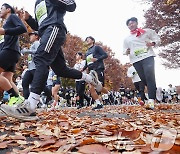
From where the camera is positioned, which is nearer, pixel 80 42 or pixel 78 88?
pixel 78 88

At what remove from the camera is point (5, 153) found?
176cm

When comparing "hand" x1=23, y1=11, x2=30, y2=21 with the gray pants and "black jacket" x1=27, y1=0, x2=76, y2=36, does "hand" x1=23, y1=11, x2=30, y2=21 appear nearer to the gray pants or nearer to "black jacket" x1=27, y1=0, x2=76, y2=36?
"black jacket" x1=27, y1=0, x2=76, y2=36

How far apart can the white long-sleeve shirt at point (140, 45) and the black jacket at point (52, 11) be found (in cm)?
241

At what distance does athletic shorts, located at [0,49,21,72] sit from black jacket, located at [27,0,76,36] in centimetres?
78

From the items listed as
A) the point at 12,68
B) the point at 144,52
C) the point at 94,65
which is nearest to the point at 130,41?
the point at 144,52

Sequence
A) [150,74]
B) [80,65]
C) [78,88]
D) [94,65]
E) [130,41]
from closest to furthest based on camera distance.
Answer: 1. [150,74]
2. [130,41]
3. [94,65]
4. [78,88]
5. [80,65]

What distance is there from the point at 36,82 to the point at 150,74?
274cm

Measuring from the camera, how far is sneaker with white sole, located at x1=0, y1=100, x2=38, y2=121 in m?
3.37

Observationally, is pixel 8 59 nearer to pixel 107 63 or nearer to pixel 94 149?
pixel 94 149

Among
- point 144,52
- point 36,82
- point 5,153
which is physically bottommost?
point 5,153

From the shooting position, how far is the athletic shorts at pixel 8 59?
14.2 ft

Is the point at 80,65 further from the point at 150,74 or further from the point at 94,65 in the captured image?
the point at 150,74

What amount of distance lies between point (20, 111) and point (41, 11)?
1433 millimetres

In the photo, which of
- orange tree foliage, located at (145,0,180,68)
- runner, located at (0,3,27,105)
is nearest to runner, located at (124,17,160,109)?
runner, located at (0,3,27,105)
